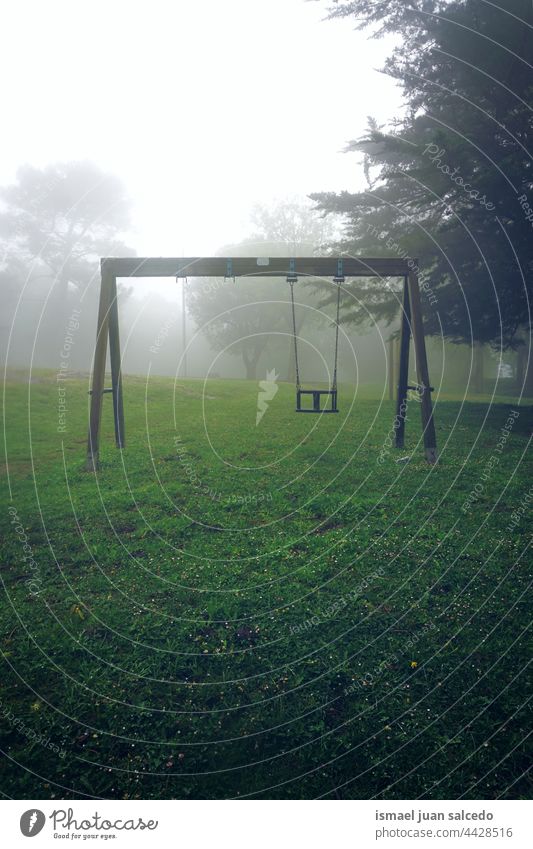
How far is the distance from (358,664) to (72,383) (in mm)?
22587

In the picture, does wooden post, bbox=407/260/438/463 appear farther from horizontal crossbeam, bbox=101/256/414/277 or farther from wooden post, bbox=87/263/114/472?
wooden post, bbox=87/263/114/472

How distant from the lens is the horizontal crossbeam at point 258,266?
1274 centimetres

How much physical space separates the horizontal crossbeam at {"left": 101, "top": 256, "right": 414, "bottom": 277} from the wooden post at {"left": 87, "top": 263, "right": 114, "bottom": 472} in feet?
1.77

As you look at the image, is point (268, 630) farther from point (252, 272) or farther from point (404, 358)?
point (404, 358)

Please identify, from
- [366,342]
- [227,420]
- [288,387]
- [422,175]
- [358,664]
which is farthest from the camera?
[366,342]

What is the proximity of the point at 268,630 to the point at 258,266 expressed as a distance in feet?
29.4

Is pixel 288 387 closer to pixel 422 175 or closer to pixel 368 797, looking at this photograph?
pixel 422 175

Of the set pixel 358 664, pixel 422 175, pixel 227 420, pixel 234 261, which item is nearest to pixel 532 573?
pixel 358 664

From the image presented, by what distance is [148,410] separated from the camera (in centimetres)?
2119

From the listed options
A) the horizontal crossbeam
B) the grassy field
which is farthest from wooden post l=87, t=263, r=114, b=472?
the grassy field

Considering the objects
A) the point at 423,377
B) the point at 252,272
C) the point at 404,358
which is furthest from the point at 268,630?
the point at 404,358

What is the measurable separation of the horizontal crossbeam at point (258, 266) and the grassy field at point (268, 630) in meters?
4.91

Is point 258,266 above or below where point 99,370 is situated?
above

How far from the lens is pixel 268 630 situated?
6.72m
